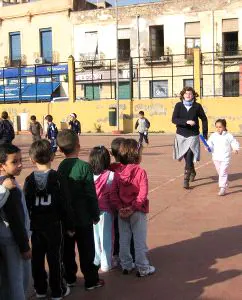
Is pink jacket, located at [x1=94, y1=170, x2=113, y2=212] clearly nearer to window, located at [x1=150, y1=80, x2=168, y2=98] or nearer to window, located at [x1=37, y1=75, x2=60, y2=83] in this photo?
window, located at [x1=150, y1=80, x2=168, y2=98]

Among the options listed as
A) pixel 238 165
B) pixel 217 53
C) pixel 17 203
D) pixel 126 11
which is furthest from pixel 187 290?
pixel 126 11

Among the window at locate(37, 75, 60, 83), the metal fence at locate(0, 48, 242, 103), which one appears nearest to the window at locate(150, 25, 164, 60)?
the metal fence at locate(0, 48, 242, 103)

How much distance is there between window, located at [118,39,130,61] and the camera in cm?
4084

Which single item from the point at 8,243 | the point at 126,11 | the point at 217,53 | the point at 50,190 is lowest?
the point at 8,243

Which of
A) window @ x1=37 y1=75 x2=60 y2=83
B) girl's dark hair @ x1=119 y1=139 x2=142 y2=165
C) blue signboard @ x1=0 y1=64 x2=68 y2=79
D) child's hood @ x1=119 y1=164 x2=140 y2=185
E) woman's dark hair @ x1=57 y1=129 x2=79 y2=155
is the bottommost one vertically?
child's hood @ x1=119 y1=164 x2=140 y2=185

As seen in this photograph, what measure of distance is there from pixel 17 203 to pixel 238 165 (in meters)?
10.1

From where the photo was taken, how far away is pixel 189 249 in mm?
5816

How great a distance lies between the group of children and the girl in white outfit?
12.9 feet

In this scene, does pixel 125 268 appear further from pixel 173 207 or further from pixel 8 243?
pixel 173 207

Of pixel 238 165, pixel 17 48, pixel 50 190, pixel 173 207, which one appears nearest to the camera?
pixel 50 190

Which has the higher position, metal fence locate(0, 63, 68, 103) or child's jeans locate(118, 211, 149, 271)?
metal fence locate(0, 63, 68, 103)

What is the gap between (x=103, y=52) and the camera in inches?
1615

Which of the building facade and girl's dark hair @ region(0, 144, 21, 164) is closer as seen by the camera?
girl's dark hair @ region(0, 144, 21, 164)

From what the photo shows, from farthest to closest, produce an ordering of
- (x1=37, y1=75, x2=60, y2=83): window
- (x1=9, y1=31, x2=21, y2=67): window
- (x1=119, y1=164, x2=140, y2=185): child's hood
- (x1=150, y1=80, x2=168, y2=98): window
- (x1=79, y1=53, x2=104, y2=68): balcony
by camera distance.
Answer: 1. (x1=9, y1=31, x2=21, y2=67): window
2. (x1=37, y1=75, x2=60, y2=83): window
3. (x1=79, y1=53, x2=104, y2=68): balcony
4. (x1=150, y1=80, x2=168, y2=98): window
5. (x1=119, y1=164, x2=140, y2=185): child's hood
